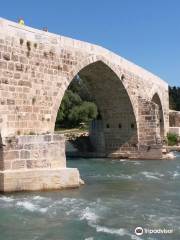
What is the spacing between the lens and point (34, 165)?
8641 millimetres

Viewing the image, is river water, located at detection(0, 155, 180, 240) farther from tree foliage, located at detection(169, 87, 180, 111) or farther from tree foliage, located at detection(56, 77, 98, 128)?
tree foliage, located at detection(169, 87, 180, 111)

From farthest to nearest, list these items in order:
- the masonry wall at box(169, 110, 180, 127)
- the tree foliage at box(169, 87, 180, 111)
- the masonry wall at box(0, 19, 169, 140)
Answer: the tree foliage at box(169, 87, 180, 111) < the masonry wall at box(169, 110, 180, 127) < the masonry wall at box(0, 19, 169, 140)

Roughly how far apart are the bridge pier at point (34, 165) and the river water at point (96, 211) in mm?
248

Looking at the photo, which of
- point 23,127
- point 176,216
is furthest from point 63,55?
point 176,216

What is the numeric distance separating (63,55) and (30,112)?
213cm

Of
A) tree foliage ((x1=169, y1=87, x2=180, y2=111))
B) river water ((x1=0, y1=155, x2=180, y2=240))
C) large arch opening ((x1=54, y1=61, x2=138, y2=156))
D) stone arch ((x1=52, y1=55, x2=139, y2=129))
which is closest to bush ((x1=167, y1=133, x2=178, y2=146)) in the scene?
large arch opening ((x1=54, y1=61, x2=138, y2=156))

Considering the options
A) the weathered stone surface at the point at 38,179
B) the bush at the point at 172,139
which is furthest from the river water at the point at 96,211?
the bush at the point at 172,139

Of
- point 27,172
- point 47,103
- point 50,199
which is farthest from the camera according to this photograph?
point 47,103

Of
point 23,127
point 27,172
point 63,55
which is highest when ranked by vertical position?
point 63,55

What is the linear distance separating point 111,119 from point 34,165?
880cm

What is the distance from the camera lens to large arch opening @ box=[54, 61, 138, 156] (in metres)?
15.9

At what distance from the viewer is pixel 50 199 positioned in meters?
7.66

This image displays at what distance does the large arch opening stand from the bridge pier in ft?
22.1

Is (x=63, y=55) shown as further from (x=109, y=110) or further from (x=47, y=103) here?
(x=109, y=110)
